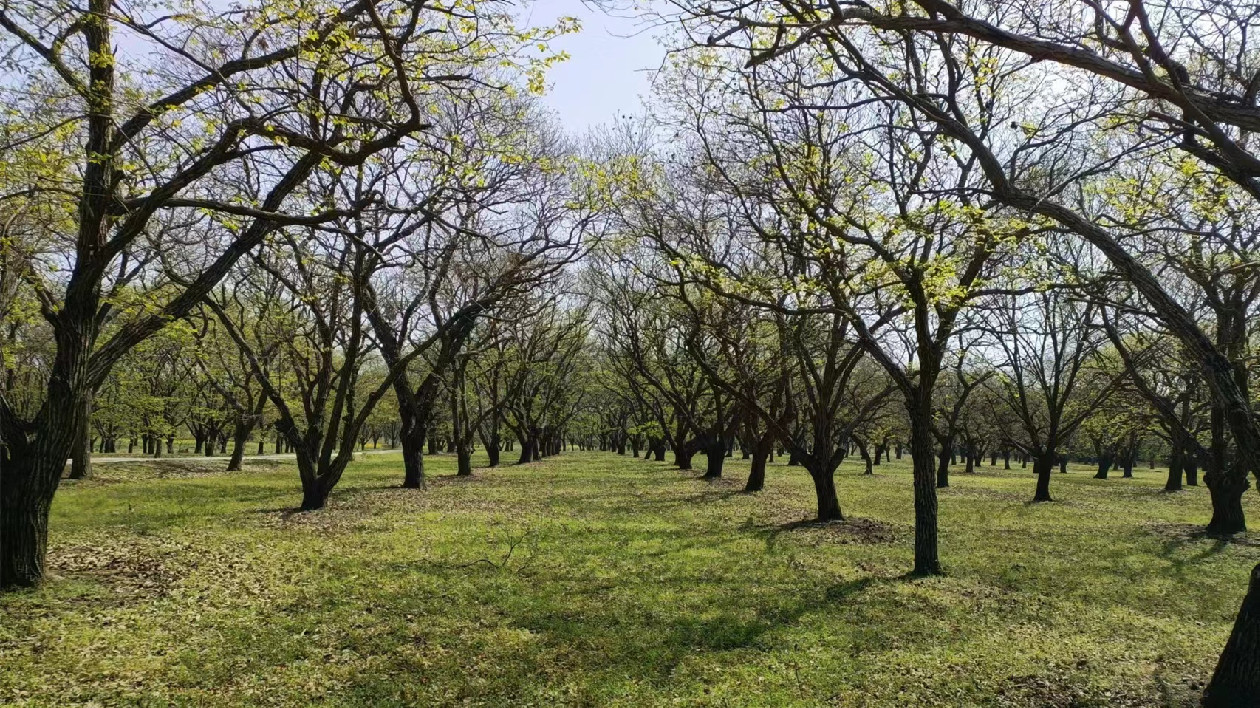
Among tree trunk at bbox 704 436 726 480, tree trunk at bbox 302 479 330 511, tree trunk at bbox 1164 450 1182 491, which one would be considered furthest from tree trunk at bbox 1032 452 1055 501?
tree trunk at bbox 302 479 330 511

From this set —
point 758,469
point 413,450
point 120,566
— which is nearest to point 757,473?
point 758,469

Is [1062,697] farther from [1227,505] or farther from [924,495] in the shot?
[1227,505]

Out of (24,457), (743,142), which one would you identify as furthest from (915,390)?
(24,457)

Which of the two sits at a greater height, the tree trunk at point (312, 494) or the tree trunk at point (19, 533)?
the tree trunk at point (19, 533)

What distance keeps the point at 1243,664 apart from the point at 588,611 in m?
6.82

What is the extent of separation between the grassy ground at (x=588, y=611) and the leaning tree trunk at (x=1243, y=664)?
0.41 metres

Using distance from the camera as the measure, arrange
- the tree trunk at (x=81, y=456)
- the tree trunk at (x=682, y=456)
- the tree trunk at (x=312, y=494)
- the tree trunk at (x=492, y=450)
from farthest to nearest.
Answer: the tree trunk at (x=492, y=450) → the tree trunk at (x=682, y=456) → the tree trunk at (x=81, y=456) → the tree trunk at (x=312, y=494)

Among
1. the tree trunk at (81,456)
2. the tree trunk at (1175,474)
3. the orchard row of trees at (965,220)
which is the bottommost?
the tree trunk at (1175,474)

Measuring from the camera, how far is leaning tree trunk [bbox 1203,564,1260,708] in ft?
18.9

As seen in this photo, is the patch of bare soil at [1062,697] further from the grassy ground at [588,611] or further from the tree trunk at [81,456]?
the tree trunk at [81,456]

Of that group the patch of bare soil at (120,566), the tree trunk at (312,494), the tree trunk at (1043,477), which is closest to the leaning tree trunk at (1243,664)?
the patch of bare soil at (120,566)

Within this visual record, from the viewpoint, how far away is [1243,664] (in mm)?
5809

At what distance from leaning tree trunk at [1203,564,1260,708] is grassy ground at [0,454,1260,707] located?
41cm

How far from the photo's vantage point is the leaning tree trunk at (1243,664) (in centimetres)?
575
